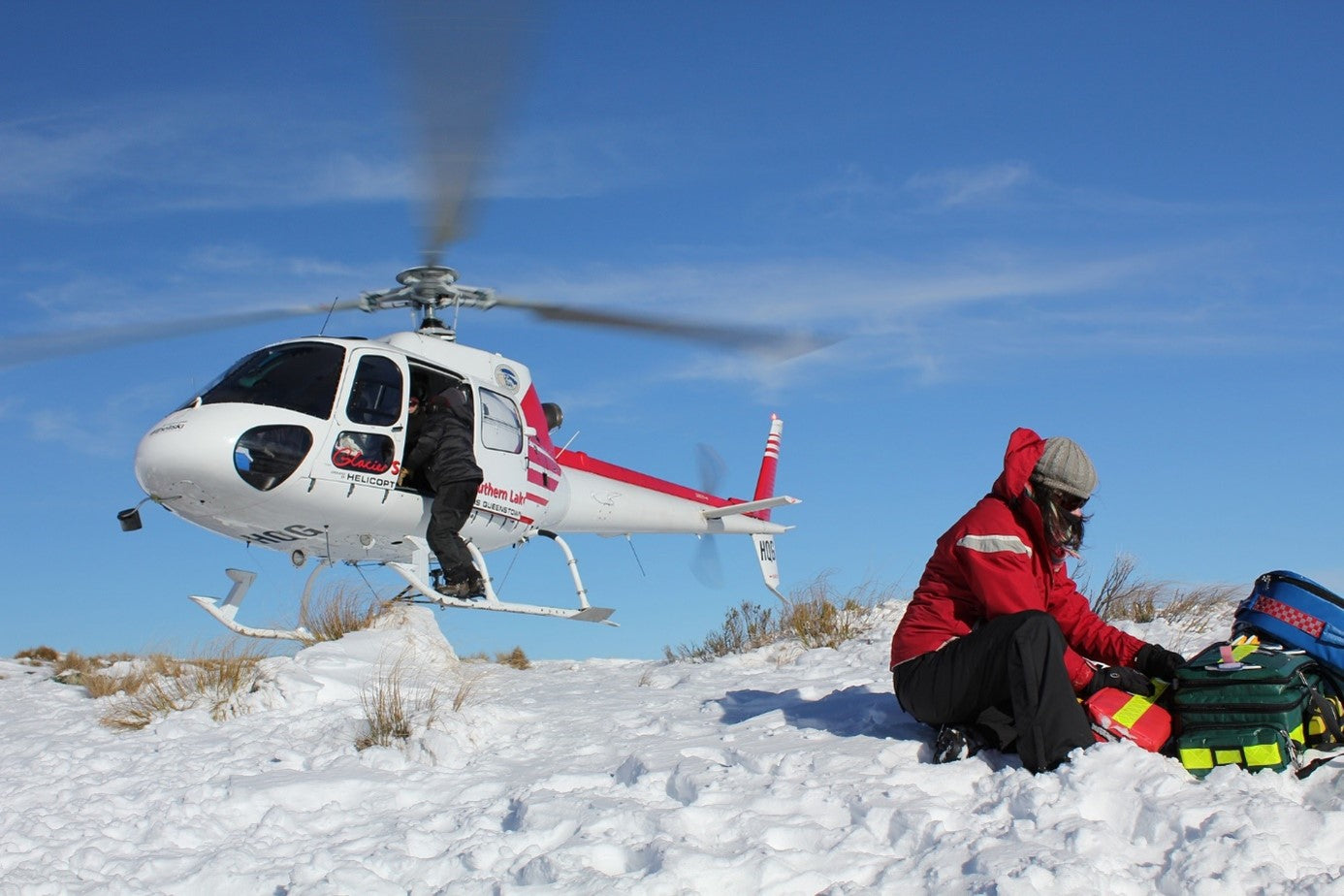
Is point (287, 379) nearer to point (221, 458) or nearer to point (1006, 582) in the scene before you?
point (221, 458)

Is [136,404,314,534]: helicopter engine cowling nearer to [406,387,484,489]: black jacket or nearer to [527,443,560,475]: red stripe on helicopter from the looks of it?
[406,387,484,489]: black jacket

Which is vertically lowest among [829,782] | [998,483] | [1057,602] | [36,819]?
[36,819]

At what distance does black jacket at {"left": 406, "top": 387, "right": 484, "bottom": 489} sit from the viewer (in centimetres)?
1030

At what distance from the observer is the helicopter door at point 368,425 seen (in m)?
9.66

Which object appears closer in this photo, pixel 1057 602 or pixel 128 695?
pixel 1057 602

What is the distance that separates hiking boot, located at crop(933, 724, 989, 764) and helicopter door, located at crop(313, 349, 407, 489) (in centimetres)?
618

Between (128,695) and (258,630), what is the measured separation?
4.75 feet

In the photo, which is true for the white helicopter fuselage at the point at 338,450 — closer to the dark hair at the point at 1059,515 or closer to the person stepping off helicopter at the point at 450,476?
the person stepping off helicopter at the point at 450,476

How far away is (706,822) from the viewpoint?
4.36m

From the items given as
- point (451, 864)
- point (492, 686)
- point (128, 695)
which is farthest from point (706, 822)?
point (128, 695)

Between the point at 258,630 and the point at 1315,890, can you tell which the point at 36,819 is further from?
the point at 1315,890

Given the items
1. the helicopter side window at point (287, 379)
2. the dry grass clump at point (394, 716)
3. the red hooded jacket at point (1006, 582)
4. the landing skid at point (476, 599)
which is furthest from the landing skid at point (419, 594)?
the red hooded jacket at point (1006, 582)

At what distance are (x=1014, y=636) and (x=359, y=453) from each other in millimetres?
6527

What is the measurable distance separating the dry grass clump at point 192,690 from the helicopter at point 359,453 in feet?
4.89
